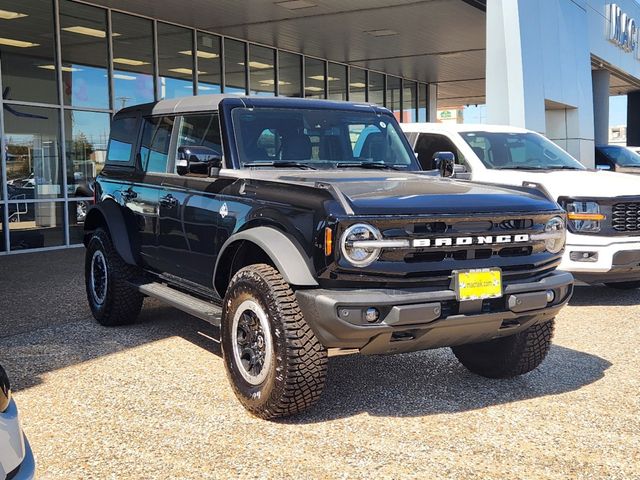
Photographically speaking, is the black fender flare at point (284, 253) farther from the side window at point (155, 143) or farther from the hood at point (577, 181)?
the hood at point (577, 181)

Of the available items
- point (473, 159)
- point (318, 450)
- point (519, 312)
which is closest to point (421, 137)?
point (473, 159)

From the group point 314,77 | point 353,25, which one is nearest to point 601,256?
point 353,25

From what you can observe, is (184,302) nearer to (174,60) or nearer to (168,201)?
(168,201)

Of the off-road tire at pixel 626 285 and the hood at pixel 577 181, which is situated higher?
the hood at pixel 577 181

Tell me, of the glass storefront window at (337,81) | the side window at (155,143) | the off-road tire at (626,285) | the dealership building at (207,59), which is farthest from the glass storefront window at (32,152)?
the glass storefront window at (337,81)

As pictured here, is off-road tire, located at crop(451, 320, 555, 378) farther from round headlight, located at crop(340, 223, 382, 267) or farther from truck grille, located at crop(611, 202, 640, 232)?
truck grille, located at crop(611, 202, 640, 232)

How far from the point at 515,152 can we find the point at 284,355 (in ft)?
19.1

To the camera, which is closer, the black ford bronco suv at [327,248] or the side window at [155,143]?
the black ford bronco suv at [327,248]

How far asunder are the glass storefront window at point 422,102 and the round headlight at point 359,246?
23.9m

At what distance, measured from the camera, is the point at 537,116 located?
50.4 feet

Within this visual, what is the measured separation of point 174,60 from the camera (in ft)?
55.3

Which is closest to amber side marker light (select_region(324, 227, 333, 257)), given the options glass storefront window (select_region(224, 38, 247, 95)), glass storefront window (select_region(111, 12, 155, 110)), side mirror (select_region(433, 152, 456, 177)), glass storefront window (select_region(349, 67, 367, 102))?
side mirror (select_region(433, 152, 456, 177))

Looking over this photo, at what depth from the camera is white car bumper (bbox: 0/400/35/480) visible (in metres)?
2.42

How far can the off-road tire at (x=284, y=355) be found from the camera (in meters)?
4.15
